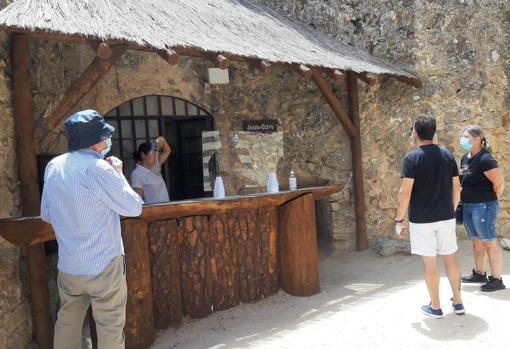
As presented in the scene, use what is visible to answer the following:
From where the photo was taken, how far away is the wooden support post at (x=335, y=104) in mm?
6008

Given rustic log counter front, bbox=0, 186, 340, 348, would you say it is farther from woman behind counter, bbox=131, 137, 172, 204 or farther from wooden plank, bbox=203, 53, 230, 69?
wooden plank, bbox=203, 53, 230, 69

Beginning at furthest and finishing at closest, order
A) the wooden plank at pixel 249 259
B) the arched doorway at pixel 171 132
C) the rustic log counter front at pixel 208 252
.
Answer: the arched doorway at pixel 171 132 → the wooden plank at pixel 249 259 → the rustic log counter front at pixel 208 252

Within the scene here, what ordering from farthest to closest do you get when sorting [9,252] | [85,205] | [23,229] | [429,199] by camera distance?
[429,199] → [9,252] → [23,229] → [85,205]

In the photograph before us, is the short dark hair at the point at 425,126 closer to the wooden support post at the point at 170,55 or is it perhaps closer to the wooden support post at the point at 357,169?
the wooden support post at the point at 170,55

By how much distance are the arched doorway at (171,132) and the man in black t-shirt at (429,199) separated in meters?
3.36

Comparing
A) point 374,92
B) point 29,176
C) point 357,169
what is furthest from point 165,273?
point 374,92

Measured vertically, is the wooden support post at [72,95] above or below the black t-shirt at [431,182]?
above

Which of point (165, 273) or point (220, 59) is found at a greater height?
point (220, 59)

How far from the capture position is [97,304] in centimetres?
278

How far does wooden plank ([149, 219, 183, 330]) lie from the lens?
396cm

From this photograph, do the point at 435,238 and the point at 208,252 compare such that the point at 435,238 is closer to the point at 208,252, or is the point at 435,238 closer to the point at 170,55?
the point at 208,252

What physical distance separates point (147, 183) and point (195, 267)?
3.40ft

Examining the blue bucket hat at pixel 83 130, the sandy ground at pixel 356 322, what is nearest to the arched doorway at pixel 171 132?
the sandy ground at pixel 356 322

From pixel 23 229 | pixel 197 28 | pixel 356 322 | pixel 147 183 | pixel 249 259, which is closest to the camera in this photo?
pixel 23 229
